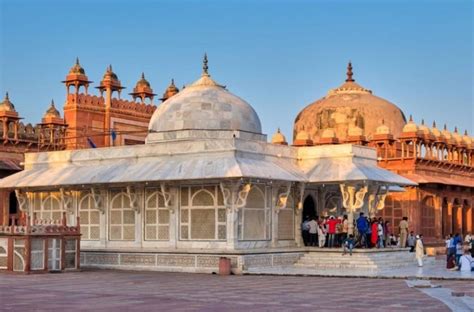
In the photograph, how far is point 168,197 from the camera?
943 inches

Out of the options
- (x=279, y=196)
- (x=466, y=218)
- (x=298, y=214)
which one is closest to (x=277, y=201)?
(x=279, y=196)

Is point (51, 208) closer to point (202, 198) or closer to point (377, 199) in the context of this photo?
point (202, 198)

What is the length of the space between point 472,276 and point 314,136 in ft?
85.0

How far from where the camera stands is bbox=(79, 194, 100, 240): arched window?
26.0 metres

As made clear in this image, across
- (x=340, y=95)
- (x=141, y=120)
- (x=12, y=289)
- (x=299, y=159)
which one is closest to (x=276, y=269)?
(x=299, y=159)

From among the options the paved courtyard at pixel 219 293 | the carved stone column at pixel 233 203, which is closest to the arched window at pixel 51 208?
the paved courtyard at pixel 219 293

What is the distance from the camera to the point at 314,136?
45438 mm

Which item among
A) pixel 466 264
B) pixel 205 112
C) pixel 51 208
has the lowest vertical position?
pixel 466 264

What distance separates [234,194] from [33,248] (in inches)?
213

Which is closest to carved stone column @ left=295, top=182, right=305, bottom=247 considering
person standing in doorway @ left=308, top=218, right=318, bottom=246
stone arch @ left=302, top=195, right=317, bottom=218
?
person standing in doorway @ left=308, top=218, right=318, bottom=246

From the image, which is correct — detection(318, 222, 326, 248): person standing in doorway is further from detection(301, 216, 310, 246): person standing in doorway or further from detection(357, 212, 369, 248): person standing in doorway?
detection(357, 212, 369, 248): person standing in doorway

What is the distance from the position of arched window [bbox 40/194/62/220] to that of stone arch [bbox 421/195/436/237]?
54.2 feet

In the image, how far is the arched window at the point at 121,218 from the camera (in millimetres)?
25156

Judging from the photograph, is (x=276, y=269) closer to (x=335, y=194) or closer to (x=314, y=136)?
(x=335, y=194)
